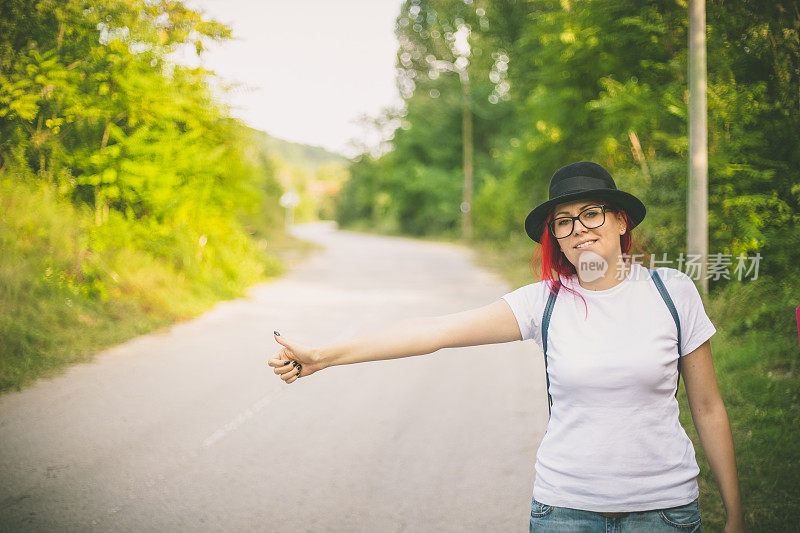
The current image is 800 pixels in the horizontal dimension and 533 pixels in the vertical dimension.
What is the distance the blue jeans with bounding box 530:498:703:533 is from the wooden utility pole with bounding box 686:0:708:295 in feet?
23.7

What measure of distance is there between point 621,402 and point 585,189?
0.74 metres

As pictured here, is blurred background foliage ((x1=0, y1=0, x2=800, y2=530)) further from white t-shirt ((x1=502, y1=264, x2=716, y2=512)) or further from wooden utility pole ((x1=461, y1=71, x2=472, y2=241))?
wooden utility pole ((x1=461, y1=71, x2=472, y2=241))

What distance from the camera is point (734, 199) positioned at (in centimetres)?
863

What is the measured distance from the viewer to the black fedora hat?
2238 mm

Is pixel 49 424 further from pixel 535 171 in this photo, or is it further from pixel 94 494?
pixel 535 171

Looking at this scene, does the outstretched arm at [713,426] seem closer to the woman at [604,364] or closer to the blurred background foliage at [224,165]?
the woman at [604,364]

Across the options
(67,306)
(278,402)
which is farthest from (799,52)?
(67,306)

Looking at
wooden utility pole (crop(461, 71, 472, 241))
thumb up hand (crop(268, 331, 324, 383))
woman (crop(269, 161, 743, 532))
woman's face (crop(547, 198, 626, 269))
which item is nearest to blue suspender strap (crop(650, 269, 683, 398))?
woman (crop(269, 161, 743, 532))

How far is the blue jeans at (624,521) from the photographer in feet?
6.69

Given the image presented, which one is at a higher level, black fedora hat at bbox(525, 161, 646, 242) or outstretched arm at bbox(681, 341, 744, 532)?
black fedora hat at bbox(525, 161, 646, 242)

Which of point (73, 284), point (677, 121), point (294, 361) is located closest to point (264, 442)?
point (294, 361)

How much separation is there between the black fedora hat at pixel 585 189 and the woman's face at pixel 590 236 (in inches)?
1.9

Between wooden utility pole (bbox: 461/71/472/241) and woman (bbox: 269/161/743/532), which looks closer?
woman (bbox: 269/161/743/532)

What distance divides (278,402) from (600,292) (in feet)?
15.6
